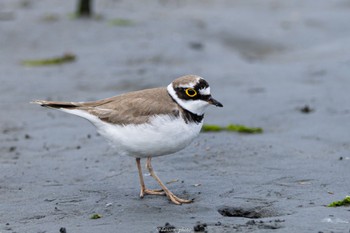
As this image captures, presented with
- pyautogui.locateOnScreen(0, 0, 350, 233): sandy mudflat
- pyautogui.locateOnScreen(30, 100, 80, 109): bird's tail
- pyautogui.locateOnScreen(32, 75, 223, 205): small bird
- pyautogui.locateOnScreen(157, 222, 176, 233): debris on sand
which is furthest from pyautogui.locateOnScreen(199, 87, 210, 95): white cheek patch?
pyautogui.locateOnScreen(157, 222, 176, 233): debris on sand

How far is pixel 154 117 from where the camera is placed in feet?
24.6

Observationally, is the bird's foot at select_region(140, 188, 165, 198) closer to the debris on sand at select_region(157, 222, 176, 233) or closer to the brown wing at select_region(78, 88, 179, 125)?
the brown wing at select_region(78, 88, 179, 125)

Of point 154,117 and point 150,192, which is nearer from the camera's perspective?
point 154,117

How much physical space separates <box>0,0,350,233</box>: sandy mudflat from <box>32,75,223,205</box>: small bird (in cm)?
67

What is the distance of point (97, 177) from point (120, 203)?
1163mm

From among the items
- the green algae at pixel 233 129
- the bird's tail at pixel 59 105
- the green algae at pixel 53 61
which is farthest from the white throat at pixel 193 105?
the green algae at pixel 53 61

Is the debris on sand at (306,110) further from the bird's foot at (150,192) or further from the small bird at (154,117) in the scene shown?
the bird's foot at (150,192)

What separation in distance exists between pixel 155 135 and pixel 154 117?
0.21 m

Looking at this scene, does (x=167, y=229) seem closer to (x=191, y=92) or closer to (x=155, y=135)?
(x=155, y=135)

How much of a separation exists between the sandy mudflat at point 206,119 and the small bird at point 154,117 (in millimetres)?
670

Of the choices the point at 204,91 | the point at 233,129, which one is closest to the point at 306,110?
the point at 233,129

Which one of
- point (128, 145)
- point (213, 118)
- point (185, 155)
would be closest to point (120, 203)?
point (128, 145)

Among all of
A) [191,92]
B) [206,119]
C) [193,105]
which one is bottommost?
[206,119]

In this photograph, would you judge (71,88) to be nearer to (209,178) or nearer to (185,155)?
(185,155)
